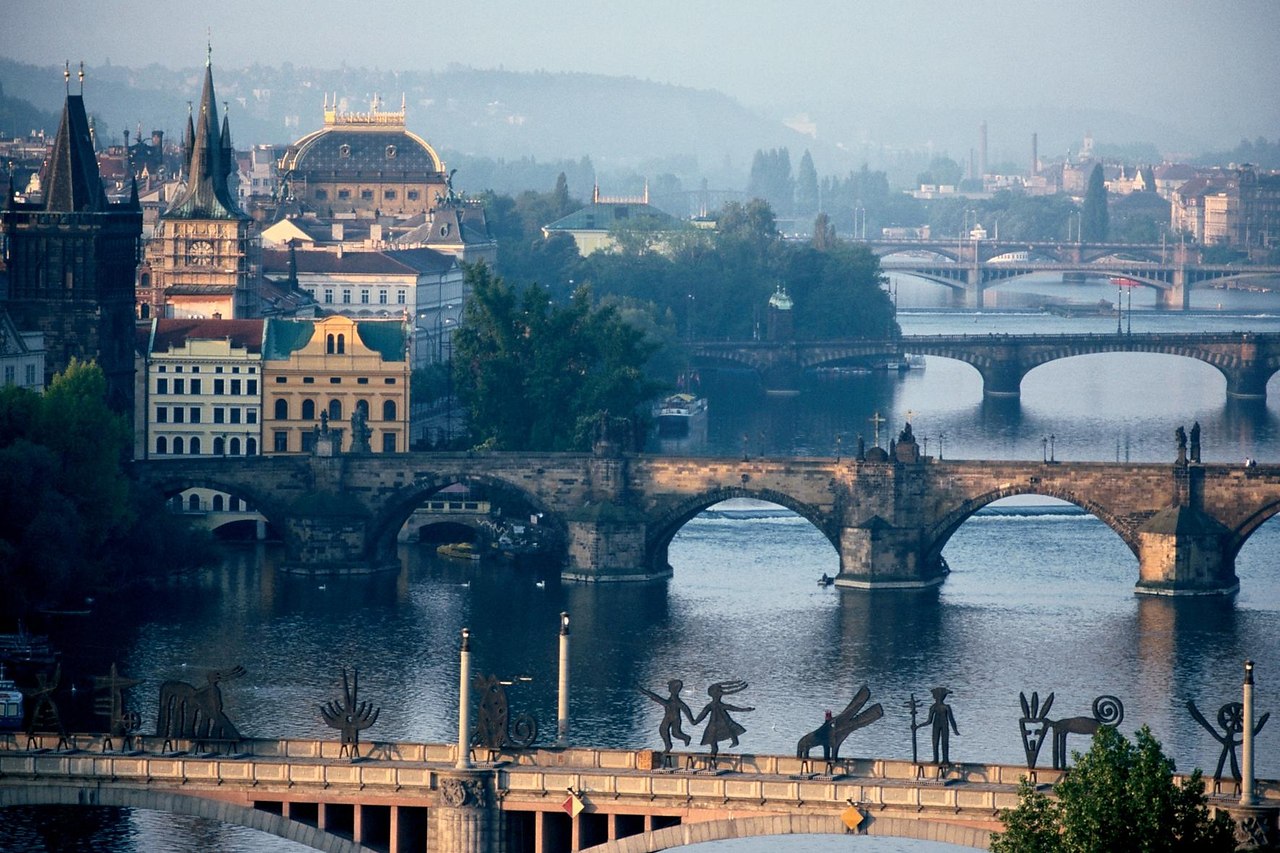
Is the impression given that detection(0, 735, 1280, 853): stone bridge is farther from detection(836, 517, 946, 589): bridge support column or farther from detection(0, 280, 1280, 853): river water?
detection(836, 517, 946, 589): bridge support column

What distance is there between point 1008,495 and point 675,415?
59297 millimetres

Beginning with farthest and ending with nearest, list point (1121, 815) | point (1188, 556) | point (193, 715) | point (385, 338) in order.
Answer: point (385, 338) < point (1188, 556) < point (193, 715) < point (1121, 815)

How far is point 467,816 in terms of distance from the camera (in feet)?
253

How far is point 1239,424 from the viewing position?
19612 cm

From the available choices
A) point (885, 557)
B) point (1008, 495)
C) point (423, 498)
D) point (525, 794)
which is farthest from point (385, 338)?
point (525, 794)

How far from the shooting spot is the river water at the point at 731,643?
10475cm

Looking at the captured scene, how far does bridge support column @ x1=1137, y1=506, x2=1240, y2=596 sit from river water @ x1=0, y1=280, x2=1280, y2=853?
99cm

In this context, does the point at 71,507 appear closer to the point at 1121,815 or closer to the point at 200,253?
the point at 200,253

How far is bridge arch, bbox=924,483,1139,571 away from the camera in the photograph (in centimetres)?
13262

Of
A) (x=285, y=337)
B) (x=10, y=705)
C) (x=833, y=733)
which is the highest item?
(x=285, y=337)

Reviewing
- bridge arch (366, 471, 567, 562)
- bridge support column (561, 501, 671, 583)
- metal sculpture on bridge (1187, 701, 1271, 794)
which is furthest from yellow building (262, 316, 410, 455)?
metal sculpture on bridge (1187, 701, 1271, 794)

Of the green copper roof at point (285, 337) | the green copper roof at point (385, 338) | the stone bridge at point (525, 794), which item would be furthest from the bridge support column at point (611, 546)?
the stone bridge at point (525, 794)

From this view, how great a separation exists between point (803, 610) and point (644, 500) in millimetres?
10592

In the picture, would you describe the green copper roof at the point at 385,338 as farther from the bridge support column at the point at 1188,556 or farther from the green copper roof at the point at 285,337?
the bridge support column at the point at 1188,556
